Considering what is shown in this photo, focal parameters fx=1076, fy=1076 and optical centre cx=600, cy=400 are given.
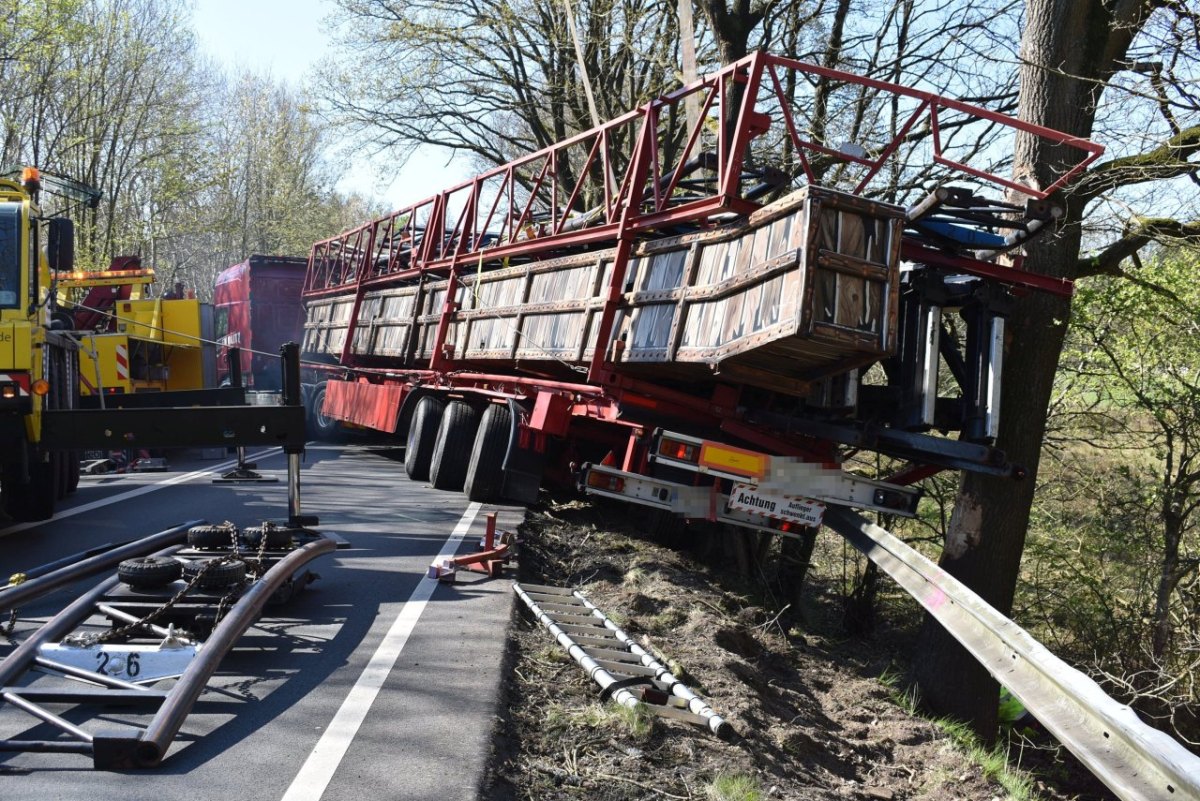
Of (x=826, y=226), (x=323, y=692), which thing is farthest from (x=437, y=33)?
(x=323, y=692)

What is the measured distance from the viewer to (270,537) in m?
6.73

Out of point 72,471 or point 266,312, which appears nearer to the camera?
point 72,471

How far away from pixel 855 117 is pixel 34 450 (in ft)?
36.7

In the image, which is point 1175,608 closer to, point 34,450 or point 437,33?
point 34,450

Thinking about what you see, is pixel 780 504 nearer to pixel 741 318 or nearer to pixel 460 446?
pixel 741 318

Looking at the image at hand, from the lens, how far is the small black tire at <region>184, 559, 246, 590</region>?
5715 millimetres

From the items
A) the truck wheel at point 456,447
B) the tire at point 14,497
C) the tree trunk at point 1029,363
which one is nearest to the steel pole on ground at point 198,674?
the tire at point 14,497

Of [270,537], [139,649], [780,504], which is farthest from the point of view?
[780,504]

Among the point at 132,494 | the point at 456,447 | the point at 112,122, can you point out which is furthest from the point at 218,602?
the point at 112,122

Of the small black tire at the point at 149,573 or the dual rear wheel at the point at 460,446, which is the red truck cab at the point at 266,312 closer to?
the dual rear wheel at the point at 460,446

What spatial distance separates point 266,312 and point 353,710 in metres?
20.0

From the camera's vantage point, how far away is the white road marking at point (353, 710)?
3.90m

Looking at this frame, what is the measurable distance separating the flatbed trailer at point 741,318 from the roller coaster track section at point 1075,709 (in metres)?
1.90

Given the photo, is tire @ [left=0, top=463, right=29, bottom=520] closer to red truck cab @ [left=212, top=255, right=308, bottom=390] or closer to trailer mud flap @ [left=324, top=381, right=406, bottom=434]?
trailer mud flap @ [left=324, top=381, right=406, bottom=434]
